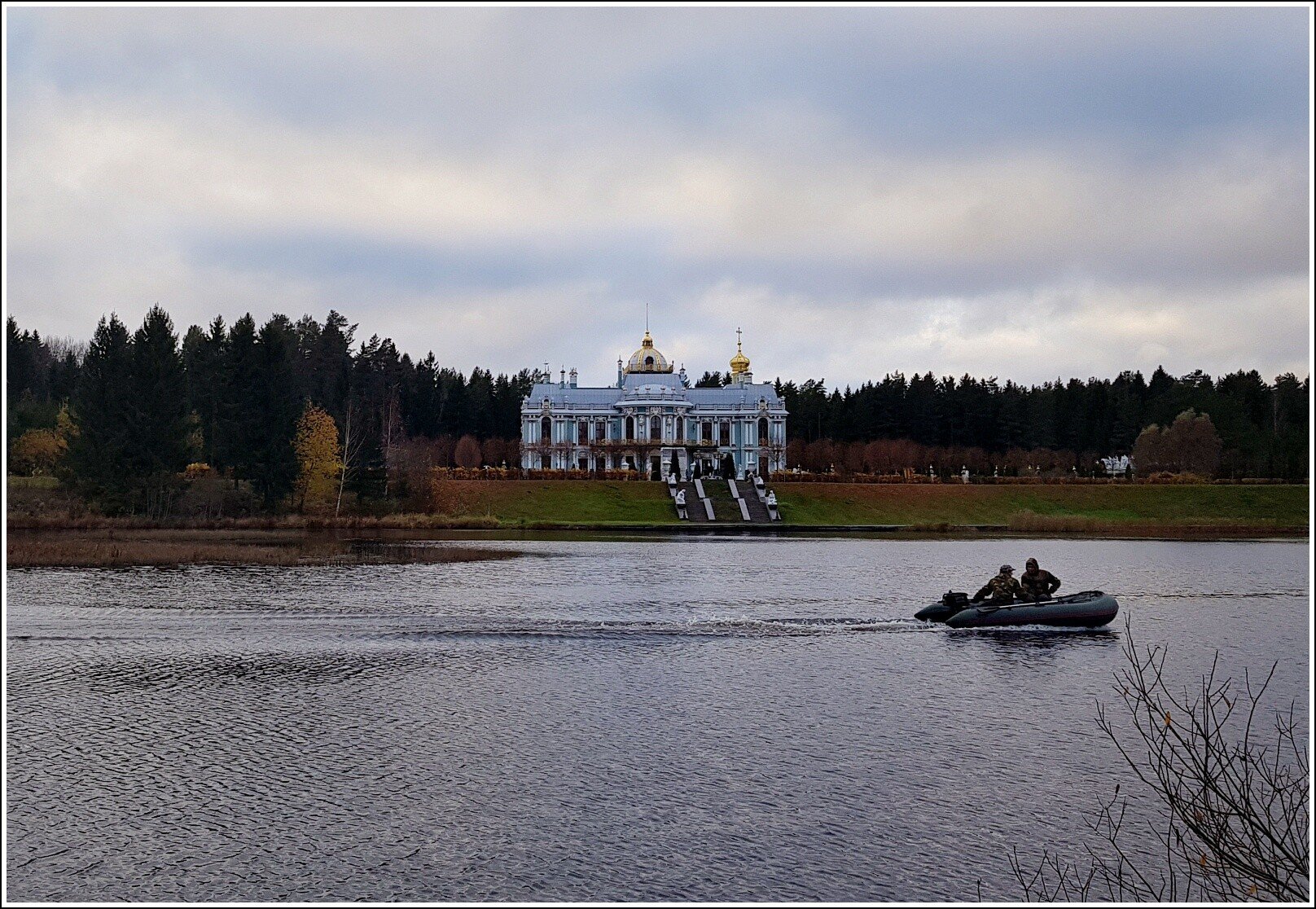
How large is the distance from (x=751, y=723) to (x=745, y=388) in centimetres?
9064

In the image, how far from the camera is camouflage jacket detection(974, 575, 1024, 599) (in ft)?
99.2

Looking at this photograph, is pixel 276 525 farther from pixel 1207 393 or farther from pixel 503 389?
pixel 1207 393

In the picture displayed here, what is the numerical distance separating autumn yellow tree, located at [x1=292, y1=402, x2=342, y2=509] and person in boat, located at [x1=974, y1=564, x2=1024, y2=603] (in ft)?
156

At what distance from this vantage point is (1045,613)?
97.1 feet

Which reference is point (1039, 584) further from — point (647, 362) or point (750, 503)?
point (647, 362)

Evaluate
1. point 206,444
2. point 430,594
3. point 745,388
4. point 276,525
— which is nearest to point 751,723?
point 430,594

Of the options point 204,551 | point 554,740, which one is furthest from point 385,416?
point 554,740

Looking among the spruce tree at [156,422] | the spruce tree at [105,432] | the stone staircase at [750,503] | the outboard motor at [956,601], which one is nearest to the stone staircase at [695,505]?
the stone staircase at [750,503]

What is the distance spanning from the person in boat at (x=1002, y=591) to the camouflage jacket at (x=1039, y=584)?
293mm

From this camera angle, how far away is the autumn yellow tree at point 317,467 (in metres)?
70.7

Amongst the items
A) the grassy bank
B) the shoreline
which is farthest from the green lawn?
the grassy bank

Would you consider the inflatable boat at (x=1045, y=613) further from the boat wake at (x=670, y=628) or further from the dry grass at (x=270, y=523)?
the dry grass at (x=270, y=523)

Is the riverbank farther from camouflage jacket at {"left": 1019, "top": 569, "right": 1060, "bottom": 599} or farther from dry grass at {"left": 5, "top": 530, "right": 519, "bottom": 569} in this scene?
camouflage jacket at {"left": 1019, "top": 569, "right": 1060, "bottom": 599}

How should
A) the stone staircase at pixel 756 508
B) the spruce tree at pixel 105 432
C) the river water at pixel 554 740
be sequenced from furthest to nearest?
1. the stone staircase at pixel 756 508
2. the spruce tree at pixel 105 432
3. the river water at pixel 554 740
